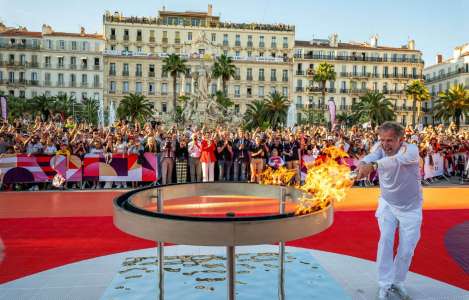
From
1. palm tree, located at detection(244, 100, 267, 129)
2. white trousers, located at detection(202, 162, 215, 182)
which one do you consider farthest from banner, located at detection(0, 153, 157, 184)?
palm tree, located at detection(244, 100, 267, 129)

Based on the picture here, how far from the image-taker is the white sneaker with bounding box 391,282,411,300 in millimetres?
4711

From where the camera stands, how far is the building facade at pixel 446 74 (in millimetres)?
76994

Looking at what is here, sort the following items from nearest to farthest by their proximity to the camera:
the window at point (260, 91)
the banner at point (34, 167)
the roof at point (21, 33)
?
the banner at point (34, 167) < the roof at point (21, 33) < the window at point (260, 91)

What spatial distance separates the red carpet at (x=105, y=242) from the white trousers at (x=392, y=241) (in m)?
1.15

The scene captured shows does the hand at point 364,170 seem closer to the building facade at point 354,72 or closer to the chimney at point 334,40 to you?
the building facade at point 354,72

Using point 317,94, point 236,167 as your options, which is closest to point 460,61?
point 317,94

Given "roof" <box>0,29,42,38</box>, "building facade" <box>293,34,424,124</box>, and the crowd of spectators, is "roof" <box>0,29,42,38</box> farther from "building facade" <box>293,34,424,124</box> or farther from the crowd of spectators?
the crowd of spectators

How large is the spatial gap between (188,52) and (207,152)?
68422 mm

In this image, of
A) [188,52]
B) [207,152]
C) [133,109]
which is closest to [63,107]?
[133,109]

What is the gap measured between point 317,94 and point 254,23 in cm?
1904

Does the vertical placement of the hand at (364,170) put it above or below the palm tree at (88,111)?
below

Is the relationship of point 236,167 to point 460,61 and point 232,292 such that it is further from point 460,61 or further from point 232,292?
point 460,61

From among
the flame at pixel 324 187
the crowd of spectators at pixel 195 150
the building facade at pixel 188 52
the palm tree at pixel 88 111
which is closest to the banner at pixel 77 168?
the crowd of spectators at pixel 195 150

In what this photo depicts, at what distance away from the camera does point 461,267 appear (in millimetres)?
6051
